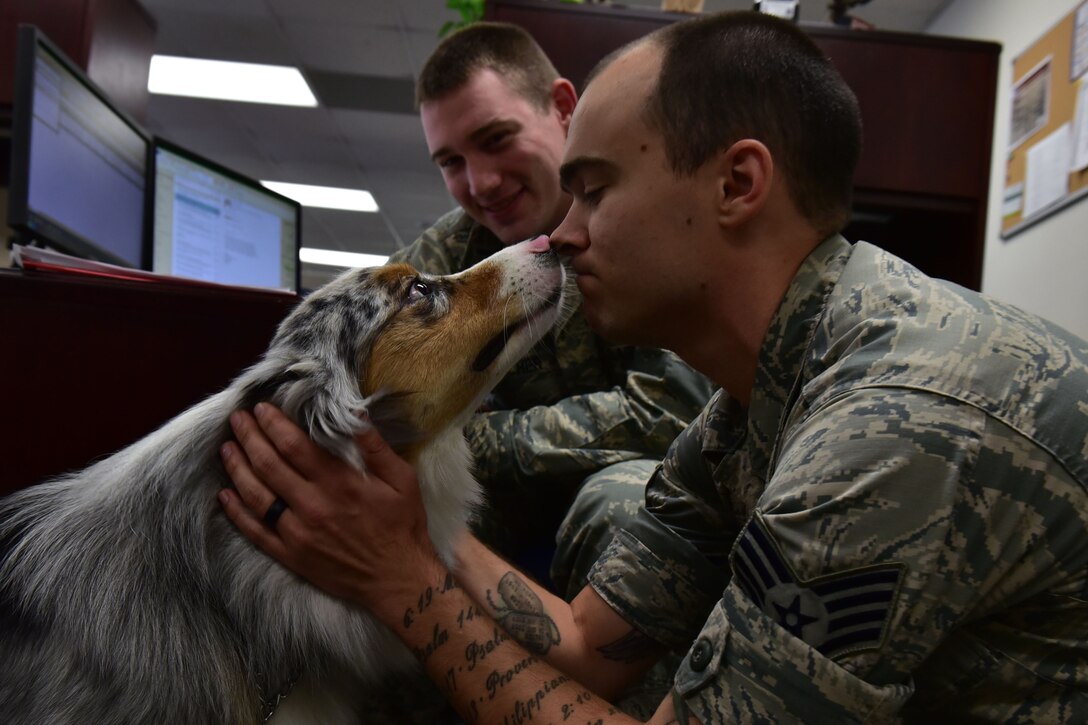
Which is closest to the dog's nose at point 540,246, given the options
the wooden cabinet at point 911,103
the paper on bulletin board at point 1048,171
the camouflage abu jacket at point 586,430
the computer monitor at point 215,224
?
the camouflage abu jacket at point 586,430

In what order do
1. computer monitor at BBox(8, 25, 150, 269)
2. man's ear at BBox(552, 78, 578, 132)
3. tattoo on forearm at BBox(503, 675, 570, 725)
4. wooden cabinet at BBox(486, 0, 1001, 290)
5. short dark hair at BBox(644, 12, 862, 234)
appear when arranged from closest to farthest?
tattoo on forearm at BBox(503, 675, 570, 725)
short dark hair at BBox(644, 12, 862, 234)
computer monitor at BBox(8, 25, 150, 269)
man's ear at BBox(552, 78, 578, 132)
wooden cabinet at BBox(486, 0, 1001, 290)

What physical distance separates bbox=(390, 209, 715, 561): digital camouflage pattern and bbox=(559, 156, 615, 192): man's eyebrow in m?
0.51

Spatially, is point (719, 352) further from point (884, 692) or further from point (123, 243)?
point (123, 243)

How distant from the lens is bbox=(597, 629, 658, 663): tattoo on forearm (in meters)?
1.53

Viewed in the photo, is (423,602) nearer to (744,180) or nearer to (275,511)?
(275,511)

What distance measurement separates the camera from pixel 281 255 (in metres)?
3.66

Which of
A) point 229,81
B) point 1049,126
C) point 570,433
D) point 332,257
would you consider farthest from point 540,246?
point 332,257

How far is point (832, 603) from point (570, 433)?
1.14m

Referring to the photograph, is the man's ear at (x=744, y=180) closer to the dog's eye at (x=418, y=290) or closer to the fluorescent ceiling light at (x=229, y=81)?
the dog's eye at (x=418, y=290)

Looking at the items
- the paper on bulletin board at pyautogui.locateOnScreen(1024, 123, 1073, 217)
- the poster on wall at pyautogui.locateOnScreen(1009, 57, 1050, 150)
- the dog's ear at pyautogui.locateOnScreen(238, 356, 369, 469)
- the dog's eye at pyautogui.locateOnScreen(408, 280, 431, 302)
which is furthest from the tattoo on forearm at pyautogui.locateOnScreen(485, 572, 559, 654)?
the poster on wall at pyautogui.locateOnScreen(1009, 57, 1050, 150)

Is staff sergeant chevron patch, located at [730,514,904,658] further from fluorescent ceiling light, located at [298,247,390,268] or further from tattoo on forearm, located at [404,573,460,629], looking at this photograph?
fluorescent ceiling light, located at [298,247,390,268]

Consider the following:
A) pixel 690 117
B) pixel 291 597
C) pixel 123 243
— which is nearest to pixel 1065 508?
pixel 690 117

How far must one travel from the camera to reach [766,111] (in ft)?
4.43

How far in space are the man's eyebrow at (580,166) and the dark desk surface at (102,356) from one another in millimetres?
753
